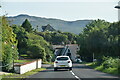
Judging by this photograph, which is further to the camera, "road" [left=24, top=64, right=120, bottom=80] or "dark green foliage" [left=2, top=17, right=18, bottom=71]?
"dark green foliage" [left=2, top=17, right=18, bottom=71]

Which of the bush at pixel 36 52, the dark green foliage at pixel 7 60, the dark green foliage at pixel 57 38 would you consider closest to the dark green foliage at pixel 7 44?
the dark green foliage at pixel 7 60

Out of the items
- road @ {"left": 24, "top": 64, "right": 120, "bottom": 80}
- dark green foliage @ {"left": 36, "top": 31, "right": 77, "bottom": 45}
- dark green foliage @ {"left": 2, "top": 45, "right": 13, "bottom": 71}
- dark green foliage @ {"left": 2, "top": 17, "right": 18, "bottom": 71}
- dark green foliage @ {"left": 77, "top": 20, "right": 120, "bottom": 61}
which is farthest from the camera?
dark green foliage @ {"left": 36, "top": 31, "right": 77, "bottom": 45}

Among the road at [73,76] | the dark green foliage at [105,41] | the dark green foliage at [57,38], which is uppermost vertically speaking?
the dark green foliage at [57,38]

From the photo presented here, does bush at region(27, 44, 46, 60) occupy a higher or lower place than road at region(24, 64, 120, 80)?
higher

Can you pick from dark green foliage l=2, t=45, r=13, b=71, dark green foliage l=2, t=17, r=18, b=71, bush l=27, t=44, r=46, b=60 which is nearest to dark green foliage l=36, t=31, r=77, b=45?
bush l=27, t=44, r=46, b=60

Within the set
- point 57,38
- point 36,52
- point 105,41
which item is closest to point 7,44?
point 105,41

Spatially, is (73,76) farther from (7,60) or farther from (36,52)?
(36,52)

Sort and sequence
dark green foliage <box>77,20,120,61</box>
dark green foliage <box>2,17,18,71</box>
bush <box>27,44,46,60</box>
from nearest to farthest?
1. dark green foliage <box>2,17,18,71</box>
2. dark green foliage <box>77,20,120,61</box>
3. bush <box>27,44,46,60</box>

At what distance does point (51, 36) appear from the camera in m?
162

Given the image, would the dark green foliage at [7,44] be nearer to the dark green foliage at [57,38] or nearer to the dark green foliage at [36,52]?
the dark green foliage at [36,52]

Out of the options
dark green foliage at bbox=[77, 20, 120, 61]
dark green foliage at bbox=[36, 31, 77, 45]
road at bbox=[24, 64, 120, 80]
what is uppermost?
dark green foliage at bbox=[36, 31, 77, 45]

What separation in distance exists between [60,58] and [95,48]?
22.8 metres

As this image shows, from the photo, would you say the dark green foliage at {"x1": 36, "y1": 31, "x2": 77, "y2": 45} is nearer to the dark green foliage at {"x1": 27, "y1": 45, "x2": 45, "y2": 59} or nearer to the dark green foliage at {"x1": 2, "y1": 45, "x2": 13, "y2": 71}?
the dark green foliage at {"x1": 27, "y1": 45, "x2": 45, "y2": 59}

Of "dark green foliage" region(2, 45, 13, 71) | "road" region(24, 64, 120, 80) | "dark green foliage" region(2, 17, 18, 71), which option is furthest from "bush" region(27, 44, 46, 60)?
"road" region(24, 64, 120, 80)
